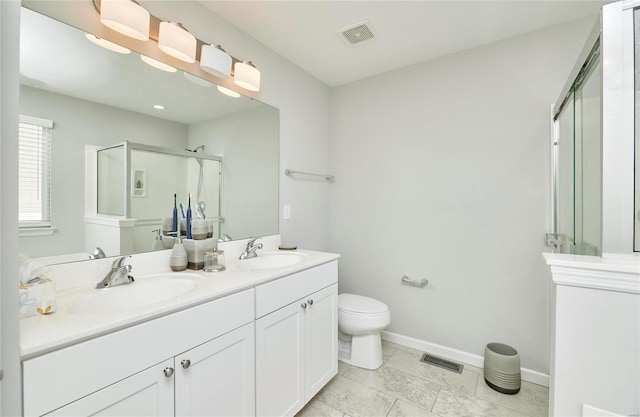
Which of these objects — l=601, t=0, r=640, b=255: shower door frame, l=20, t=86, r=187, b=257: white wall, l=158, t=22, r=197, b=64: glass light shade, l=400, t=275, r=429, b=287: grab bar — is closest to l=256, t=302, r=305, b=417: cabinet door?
l=20, t=86, r=187, b=257: white wall

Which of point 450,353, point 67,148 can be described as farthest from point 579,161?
point 67,148

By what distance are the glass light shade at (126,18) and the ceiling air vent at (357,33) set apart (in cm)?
121

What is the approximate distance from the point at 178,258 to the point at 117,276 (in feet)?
0.90

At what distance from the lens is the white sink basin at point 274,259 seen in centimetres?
182

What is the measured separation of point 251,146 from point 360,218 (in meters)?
1.24

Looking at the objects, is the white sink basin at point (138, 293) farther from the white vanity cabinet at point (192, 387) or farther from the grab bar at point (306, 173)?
the grab bar at point (306, 173)

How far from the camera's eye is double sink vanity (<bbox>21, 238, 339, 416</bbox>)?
2.41 ft

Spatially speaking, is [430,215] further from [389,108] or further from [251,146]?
[251,146]

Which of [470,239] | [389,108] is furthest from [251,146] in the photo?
[470,239]

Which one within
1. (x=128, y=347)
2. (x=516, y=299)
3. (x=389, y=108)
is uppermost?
(x=389, y=108)

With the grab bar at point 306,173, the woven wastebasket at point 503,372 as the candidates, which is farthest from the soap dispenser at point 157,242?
the woven wastebasket at point 503,372

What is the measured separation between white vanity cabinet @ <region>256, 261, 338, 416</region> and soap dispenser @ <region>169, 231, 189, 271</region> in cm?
45

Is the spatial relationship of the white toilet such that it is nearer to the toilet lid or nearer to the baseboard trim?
the toilet lid

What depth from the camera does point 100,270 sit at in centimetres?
121
